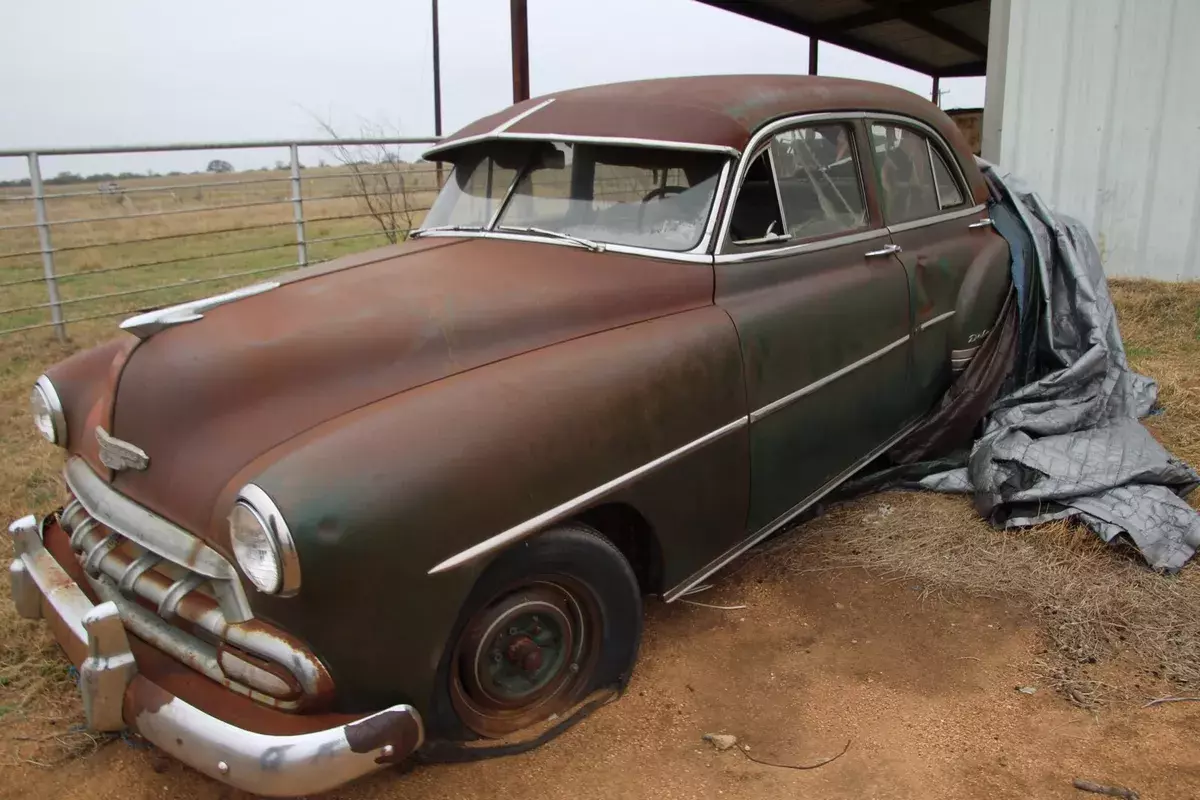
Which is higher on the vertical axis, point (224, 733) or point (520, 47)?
point (520, 47)

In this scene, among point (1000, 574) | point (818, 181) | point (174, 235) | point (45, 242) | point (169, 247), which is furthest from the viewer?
point (169, 247)

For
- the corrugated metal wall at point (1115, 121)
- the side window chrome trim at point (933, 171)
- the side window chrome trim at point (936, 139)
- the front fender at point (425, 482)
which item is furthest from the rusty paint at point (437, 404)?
the corrugated metal wall at point (1115, 121)

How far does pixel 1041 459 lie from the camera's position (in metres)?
3.71

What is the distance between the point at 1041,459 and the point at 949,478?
16.3 inches

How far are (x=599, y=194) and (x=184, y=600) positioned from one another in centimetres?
190

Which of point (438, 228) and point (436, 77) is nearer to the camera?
point (438, 228)

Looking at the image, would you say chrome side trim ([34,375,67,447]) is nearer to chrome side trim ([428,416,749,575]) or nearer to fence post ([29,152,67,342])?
chrome side trim ([428,416,749,575])

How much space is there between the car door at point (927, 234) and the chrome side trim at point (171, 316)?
104 inches

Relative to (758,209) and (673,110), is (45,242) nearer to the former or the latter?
(673,110)

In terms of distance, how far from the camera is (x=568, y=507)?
2.27m

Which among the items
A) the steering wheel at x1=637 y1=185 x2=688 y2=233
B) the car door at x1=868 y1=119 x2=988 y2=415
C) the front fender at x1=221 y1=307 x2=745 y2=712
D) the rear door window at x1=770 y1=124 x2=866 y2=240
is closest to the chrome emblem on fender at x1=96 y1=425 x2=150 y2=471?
the front fender at x1=221 y1=307 x2=745 y2=712

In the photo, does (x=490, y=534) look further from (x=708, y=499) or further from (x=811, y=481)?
(x=811, y=481)

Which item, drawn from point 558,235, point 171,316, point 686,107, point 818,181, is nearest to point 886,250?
point 818,181

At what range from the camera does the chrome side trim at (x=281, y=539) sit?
1808 millimetres
